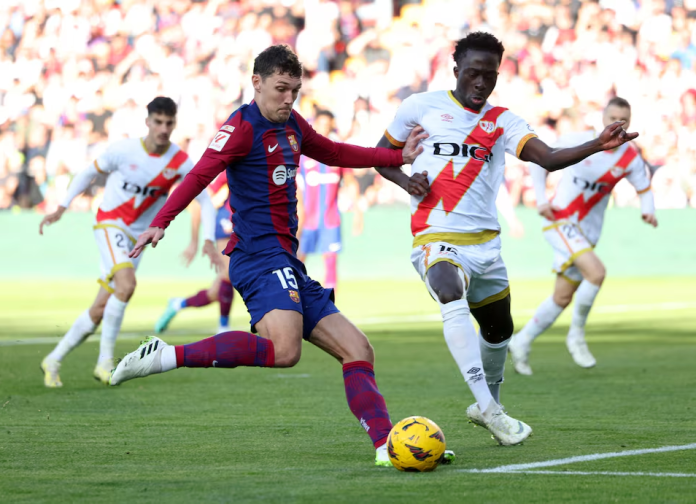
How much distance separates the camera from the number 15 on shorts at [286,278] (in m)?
5.92

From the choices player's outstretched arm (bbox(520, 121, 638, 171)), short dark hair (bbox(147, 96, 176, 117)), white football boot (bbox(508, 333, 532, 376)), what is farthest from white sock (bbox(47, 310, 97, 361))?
player's outstretched arm (bbox(520, 121, 638, 171))

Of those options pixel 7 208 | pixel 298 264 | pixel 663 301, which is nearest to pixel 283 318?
pixel 298 264

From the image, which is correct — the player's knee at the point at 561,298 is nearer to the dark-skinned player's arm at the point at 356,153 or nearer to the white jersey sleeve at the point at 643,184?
the white jersey sleeve at the point at 643,184

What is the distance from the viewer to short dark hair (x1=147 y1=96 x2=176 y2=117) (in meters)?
9.95

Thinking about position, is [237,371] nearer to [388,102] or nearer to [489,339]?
[489,339]

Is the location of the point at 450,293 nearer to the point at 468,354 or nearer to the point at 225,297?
the point at 468,354

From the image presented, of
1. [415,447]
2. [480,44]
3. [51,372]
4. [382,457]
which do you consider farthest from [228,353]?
[51,372]

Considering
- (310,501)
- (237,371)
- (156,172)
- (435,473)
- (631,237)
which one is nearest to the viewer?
(310,501)

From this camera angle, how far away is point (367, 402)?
5.90m

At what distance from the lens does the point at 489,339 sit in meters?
7.02

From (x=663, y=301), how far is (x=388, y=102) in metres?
8.17

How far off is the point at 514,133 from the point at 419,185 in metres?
0.64

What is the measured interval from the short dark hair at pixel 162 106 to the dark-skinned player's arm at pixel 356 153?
361cm

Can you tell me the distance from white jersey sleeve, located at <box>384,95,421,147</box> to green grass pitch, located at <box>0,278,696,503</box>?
1.76 metres
